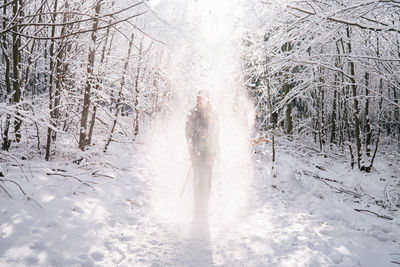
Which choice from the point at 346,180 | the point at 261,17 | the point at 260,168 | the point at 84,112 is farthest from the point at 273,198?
the point at 84,112

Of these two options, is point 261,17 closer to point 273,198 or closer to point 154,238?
point 273,198

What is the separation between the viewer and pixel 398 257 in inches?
127

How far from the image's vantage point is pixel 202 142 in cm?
555

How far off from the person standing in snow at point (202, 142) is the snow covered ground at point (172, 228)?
0.91 meters

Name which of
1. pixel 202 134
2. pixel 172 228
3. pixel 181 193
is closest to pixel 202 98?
pixel 202 134

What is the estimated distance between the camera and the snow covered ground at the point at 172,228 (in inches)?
121

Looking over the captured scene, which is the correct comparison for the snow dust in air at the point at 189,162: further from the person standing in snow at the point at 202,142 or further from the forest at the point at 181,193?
the person standing in snow at the point at 202,142

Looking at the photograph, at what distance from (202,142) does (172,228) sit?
198 centimetres

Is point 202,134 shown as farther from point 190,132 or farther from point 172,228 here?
point 172,228

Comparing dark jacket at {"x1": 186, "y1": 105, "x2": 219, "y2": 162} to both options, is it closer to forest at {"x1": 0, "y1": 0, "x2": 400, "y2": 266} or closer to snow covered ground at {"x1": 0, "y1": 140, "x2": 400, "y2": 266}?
forest at {"x1": 0, "y1": 0, "x2": 400, "y2": 266}

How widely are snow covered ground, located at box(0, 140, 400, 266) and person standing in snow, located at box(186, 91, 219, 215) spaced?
0.91 meters

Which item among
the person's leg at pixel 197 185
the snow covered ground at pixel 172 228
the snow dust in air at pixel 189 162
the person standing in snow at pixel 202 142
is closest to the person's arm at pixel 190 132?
the person standing in snow at pixel 202 142

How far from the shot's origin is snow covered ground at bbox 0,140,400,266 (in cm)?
307

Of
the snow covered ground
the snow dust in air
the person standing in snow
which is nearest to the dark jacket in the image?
the person standing in snow
